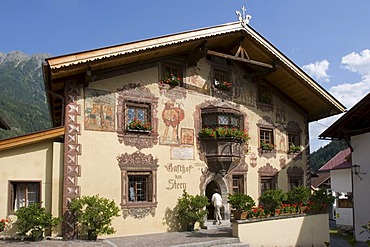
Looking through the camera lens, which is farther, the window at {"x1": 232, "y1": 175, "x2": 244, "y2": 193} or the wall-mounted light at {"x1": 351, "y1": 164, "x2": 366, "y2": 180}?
the window at {"x1": 232, "y1": 175, "x2": 244, "y2": 193}

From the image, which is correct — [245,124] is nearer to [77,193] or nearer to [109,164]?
[109,164]

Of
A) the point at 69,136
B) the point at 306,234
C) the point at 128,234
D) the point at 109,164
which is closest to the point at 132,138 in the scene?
the point at 109,164

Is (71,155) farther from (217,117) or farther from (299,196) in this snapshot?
(299,196)

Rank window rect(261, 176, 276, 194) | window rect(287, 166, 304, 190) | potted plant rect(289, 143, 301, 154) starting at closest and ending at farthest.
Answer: window rect(261, 176, 276, 194), window rect(287, 166, 304, 190), potted plant rect(289, 143, 301, 154)

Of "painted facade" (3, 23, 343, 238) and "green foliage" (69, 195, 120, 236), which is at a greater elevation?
"painted facade" (3, 23, 343, 238)

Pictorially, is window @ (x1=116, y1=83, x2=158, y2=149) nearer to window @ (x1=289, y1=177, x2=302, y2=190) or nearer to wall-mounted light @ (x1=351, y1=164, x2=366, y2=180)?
window @ (x1=289, y1=177, x2=302, y2=190)

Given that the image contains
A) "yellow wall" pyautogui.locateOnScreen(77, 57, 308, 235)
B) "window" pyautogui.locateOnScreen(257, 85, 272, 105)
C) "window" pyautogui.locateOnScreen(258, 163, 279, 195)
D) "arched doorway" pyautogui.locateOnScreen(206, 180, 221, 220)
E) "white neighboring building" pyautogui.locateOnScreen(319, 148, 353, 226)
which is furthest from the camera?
"white neighboring building" pyautogui.locateOnScreen(319, 148, 353, 226)

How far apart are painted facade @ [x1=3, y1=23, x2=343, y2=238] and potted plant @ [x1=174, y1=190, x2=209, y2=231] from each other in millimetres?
315

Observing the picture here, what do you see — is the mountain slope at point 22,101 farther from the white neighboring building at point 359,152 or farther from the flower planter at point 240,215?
the flower planter at point 240,215

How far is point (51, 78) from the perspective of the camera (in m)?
12.8

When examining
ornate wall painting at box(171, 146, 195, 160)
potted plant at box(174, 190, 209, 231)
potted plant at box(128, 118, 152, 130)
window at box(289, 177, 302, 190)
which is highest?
potted plant at box(128, 118, 152, 130)

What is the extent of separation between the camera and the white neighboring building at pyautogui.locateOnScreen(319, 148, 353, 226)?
23875 mm

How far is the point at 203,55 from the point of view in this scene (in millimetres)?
15992

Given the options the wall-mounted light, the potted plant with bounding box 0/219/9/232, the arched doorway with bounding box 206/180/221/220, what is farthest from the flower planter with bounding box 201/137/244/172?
the potted plant with bounding box 0/219/9/232
